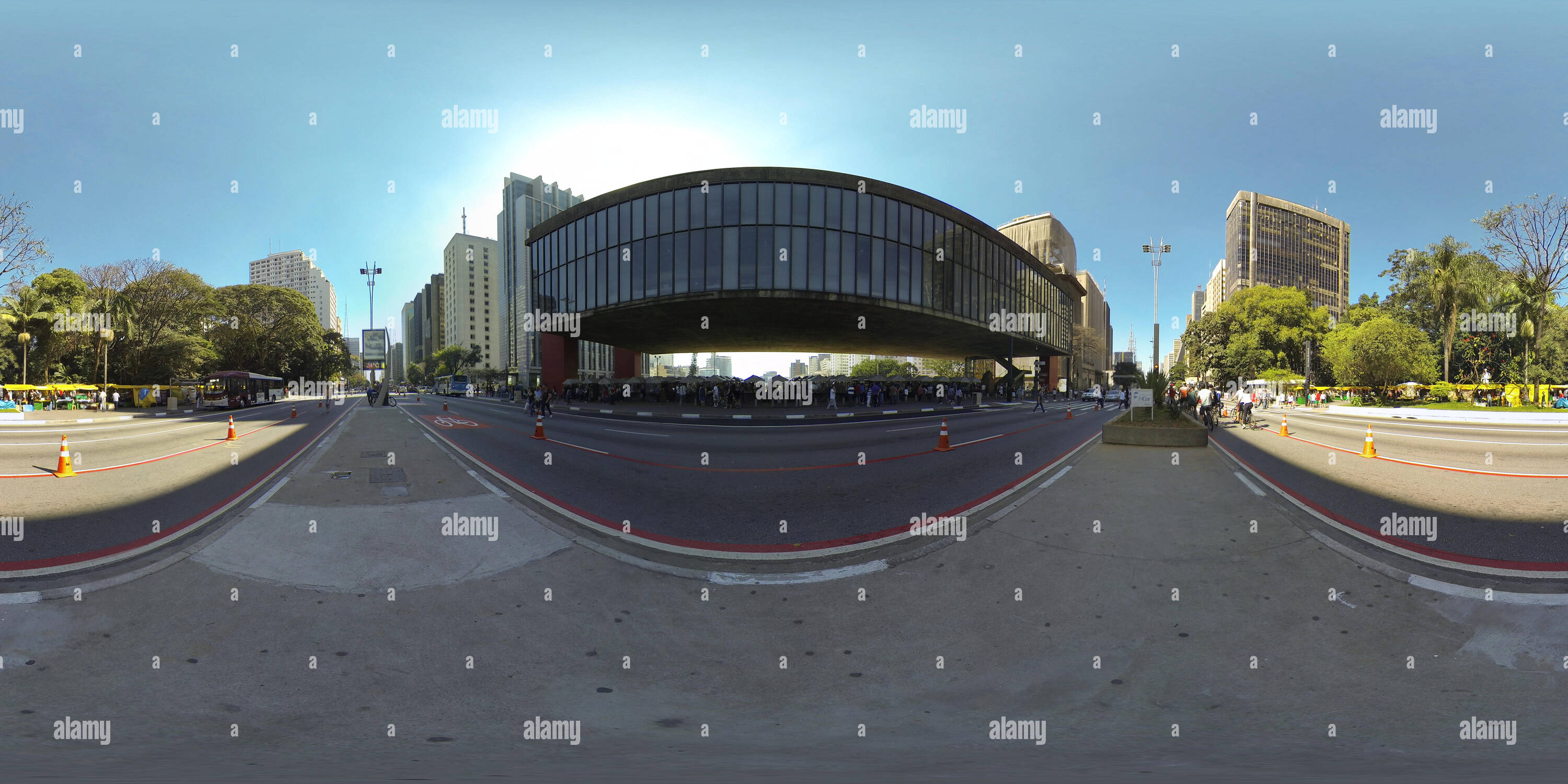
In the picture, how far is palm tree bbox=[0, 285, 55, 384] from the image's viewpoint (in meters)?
38.3

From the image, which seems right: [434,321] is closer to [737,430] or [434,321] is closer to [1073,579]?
[737,430]

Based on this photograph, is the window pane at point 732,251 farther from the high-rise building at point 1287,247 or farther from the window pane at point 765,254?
the high-rise building at point 1287,247

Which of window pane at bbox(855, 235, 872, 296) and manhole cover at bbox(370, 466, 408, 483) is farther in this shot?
window pane at bbox(855, 235, 872, 296)

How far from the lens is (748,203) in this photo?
31.2m

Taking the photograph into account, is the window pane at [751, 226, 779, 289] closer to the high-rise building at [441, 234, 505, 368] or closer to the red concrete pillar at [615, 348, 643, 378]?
the red concrete pillar at [615, 348, 643, 378]

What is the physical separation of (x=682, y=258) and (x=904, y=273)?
1341cm

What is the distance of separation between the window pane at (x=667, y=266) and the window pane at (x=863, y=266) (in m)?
10.4

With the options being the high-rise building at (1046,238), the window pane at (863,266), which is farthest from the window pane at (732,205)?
the high-rise building at (1046,238)

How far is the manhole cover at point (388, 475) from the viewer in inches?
379

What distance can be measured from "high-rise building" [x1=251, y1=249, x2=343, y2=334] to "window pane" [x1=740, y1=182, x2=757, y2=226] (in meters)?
143

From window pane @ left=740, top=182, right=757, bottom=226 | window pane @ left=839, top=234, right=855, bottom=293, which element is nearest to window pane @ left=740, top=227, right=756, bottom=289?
window pane @ left=740, top=182, right=757, bottom=226

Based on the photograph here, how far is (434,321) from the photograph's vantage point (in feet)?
589

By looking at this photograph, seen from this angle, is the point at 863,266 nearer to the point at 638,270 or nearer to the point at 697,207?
the point at 697,207

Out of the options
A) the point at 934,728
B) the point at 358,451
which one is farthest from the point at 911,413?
the point at 934,728
